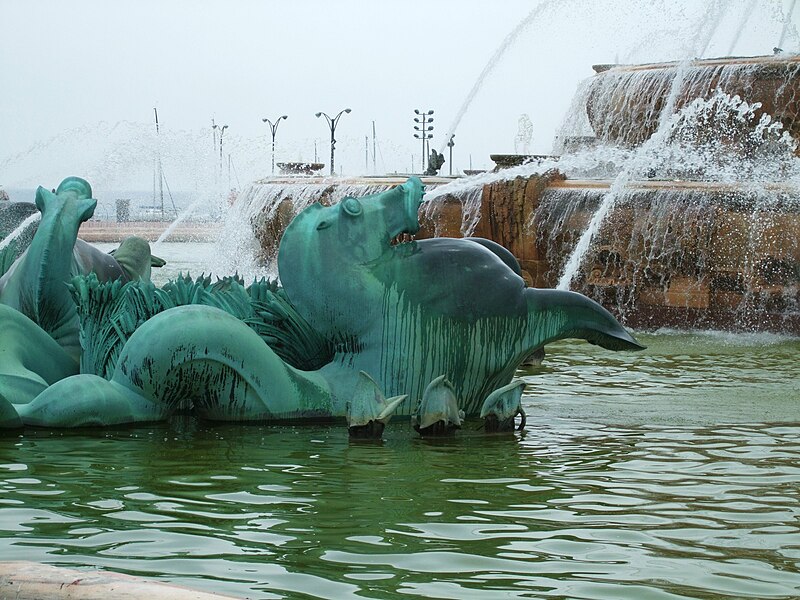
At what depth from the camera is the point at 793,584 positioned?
415 centimetres

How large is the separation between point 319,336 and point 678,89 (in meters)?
14.2

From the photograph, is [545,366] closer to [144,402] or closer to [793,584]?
[144,402]

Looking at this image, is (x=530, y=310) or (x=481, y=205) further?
(x=481, y=205)

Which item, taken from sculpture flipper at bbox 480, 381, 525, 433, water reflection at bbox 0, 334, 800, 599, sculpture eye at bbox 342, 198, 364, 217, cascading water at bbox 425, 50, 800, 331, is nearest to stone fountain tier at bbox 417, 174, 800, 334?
cascading water at bbox 425, 50, 800, 331

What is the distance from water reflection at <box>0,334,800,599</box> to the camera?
4199 mm

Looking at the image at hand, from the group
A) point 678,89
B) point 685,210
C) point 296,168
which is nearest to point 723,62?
point 678,89

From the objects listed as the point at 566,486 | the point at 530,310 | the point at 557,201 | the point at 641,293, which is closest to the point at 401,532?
the point at 566,486

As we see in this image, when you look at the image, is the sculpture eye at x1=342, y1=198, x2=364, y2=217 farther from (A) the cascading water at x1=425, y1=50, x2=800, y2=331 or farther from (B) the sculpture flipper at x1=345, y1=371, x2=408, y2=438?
(A) the cascading water at x1=425, y1=50, x2=800, y2=331

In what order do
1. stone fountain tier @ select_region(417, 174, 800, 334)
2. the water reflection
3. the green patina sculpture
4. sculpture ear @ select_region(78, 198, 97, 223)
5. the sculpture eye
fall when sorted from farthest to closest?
1. stone fountain tier @ select_region(417, 174, 800, 334)
2. sculpture ear @ select_region(78, 198, 97, 223)
3. the sculpture eye
4. the green patina sculpture
5. the water reflection

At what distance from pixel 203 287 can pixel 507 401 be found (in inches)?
72.8

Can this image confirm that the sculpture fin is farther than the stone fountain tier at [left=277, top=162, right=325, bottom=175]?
No

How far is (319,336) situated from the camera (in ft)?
23.5

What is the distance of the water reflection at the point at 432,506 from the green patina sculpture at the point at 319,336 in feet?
0.59

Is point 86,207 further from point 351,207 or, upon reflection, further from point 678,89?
point 678,89
